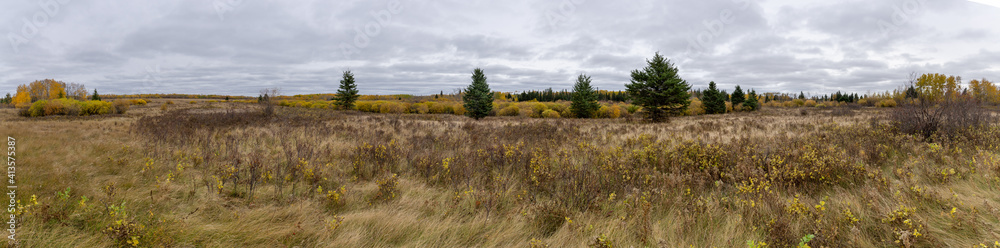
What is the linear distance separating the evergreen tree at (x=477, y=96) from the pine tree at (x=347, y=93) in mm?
22940

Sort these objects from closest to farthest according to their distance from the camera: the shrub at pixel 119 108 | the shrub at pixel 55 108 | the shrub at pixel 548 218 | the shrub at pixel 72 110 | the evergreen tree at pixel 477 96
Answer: the shrub at pixel 548 218 < the shrub at pixel 55 108 < the shrub at pixel 72 110 < the shrub at pixel 119 108 < the evergreen tree at pixel 477 96

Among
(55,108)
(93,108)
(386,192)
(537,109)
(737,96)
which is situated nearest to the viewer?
(386,192)

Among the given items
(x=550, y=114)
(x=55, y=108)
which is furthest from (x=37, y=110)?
(x=550, y=114)

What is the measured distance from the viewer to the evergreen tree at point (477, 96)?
3259 centimetres

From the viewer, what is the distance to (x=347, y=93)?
4838 cm

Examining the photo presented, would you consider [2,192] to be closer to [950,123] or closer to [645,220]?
[645,220]

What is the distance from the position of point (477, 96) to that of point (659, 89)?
52.6 feet

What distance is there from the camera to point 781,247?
3135mm

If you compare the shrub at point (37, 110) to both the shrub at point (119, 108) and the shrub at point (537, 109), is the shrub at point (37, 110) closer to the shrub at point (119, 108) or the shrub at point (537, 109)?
the shrub at point (119, 108)

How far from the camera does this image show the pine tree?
4838 centimetres

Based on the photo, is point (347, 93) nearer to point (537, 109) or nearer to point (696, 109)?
point (537, 109)

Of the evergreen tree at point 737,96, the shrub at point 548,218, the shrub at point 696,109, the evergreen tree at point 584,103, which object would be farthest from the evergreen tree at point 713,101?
A: the shrub at point 548,218

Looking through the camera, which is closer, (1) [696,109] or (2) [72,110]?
(2) [72,110]

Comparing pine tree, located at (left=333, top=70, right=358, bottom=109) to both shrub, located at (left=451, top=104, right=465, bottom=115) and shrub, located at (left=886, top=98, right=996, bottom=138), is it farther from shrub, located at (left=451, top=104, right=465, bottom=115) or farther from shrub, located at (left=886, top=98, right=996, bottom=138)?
shrub, located at (left=886, top=98, right=996, bottom=138)
